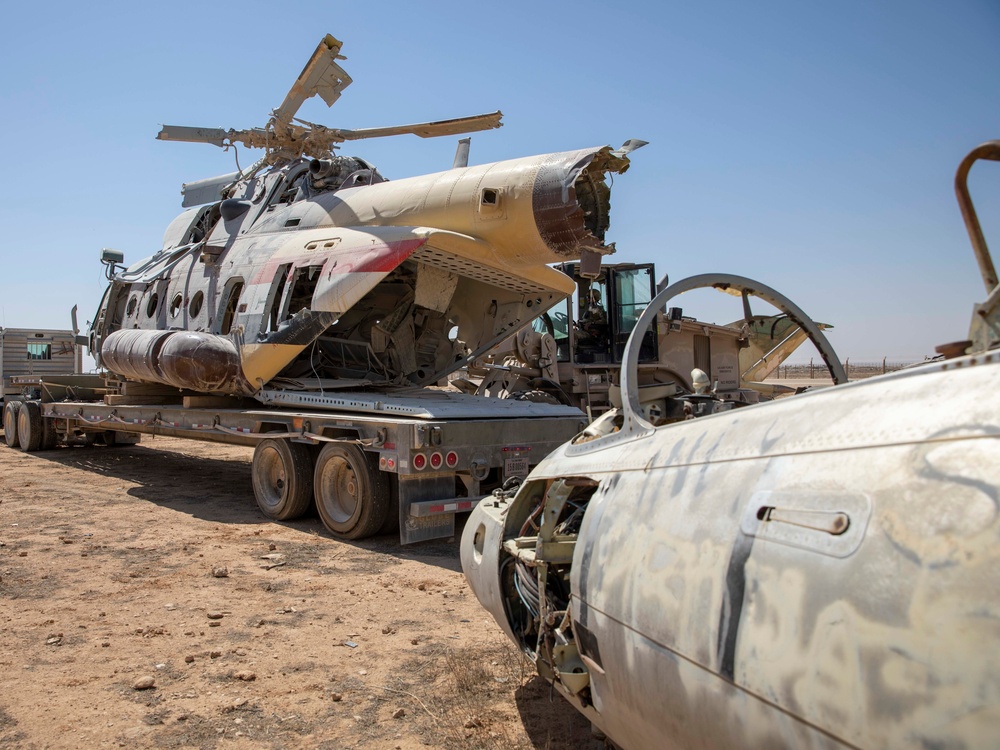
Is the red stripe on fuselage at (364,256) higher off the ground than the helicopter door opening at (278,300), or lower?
higher

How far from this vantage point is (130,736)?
361 cm

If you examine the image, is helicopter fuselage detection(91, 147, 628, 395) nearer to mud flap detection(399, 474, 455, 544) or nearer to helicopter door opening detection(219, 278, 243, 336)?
helicopter door opening detection(219, 278, 243, 336)

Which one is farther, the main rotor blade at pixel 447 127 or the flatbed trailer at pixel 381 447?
the main rotor blade at pixel 447 127

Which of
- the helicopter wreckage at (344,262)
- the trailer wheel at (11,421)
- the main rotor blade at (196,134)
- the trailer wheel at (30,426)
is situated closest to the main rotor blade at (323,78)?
the helicopter wreckage at (344,262)

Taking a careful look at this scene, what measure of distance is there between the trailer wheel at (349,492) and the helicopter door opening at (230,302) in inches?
100

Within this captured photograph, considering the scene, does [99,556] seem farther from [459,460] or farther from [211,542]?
[459,460]

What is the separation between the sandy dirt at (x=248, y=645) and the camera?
3693 millimetres

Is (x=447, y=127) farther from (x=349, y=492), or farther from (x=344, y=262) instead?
(x=349, y=492)

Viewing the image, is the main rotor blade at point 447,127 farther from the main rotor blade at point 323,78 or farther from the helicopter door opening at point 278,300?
the helicopter door opening at point 278,300

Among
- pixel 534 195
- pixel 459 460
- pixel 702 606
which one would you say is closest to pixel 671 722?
pixel 702 606

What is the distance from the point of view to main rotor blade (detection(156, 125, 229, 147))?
38.2ft

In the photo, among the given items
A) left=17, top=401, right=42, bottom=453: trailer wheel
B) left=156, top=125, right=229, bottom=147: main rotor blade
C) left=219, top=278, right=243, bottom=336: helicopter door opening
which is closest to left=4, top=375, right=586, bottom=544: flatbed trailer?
left=219, top=278, right=243, bottom=336: helicopter door opening

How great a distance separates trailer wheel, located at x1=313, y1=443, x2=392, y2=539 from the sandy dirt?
20 cm

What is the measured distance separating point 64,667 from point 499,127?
23.7 ft
